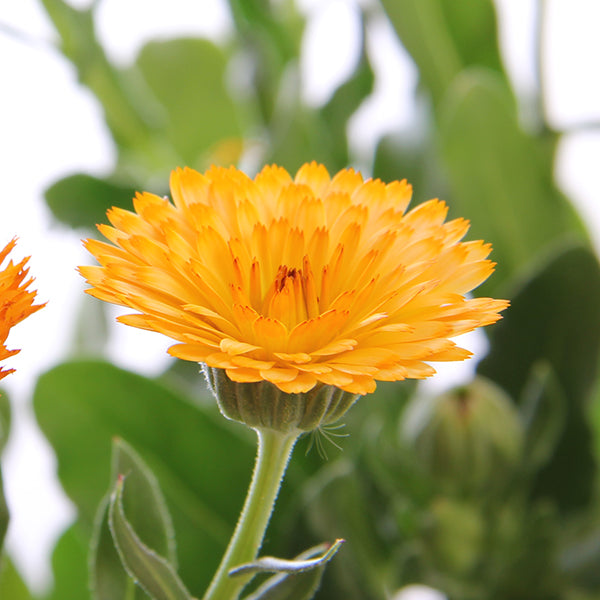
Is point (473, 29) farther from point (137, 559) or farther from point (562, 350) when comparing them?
point (137, 559)

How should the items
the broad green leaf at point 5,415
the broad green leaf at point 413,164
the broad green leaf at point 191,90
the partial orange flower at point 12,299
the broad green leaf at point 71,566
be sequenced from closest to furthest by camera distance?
the partial orange flower at point 12,299
the broad green leaf at point 5,415
the broad green leaf at point 71,566
the broad green leaf at point 413,164
the broad green leaf at point 191,90

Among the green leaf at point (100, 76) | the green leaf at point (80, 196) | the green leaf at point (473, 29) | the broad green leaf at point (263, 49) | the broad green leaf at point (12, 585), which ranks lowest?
the broad green leaf at point (12, 585)

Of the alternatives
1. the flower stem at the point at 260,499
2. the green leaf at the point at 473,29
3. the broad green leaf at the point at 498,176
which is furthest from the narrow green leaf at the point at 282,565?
the green leaf at the point at 473,29

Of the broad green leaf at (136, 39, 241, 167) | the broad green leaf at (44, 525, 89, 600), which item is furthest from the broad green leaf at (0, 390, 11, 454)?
the broad green leaf at (136, 39, 241, 167)

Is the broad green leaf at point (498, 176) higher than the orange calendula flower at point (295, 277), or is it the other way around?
the broad green leaf at point (498, 176)

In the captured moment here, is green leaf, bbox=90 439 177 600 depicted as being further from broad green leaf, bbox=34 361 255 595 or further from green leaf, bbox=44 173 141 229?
green leaf, bbox=44 173 141 229

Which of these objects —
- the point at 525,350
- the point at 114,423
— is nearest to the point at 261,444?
the point at 114,423

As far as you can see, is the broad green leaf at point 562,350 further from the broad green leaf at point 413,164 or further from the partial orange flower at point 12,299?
the partial orange flower at point 12,299
